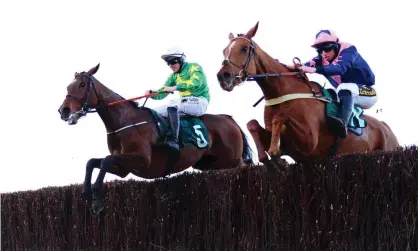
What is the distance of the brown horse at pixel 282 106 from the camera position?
855 centimetres

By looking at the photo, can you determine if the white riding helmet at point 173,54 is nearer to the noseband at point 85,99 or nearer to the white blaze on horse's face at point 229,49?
the noseband at point 85,99

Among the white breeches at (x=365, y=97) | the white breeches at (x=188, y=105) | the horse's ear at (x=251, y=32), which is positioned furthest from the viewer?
the white breeches at (x=188, y=105)

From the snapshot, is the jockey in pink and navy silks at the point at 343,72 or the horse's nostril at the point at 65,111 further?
the horse's nostril at the point at 65,111

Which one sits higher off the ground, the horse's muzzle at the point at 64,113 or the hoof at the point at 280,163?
the horse's muzzle at the point at 64,113

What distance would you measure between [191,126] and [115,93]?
1.12m

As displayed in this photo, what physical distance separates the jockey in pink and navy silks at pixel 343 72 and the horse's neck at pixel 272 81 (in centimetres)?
25

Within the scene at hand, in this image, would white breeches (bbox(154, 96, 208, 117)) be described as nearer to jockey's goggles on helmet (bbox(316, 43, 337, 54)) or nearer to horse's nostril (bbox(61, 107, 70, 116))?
horse's nostril (bbox(61, 107, 70, 116))

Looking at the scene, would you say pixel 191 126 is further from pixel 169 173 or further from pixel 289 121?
Answer: pixel 289 121

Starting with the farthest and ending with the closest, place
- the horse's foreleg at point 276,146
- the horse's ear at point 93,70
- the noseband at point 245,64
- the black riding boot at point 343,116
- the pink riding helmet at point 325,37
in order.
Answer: the horse's ear at point 93,70 → the pink riding helmet at point 325,37 → the black riding boot at point 343,116 → the noseband at point 245,64 → the horse's foreleg at point 276,146

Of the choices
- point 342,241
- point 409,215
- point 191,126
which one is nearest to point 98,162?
point 191,126

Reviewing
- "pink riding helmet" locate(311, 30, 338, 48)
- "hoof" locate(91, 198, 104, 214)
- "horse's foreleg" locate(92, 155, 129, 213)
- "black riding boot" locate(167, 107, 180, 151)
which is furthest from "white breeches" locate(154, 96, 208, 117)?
"pink riding helmet" locate(311, 30, 338, 48)

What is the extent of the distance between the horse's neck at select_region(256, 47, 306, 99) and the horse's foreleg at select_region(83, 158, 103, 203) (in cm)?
287

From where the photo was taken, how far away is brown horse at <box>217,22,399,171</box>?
8.55 metres

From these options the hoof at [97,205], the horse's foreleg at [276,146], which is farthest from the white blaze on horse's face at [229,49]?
the hoof at [97,205]
